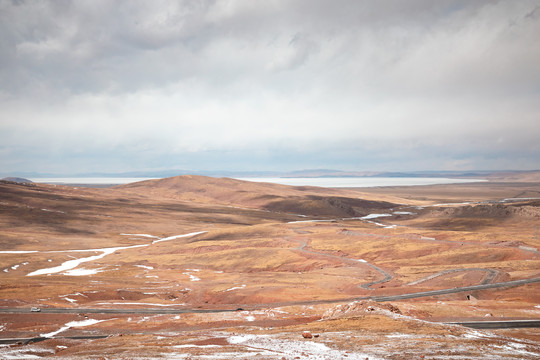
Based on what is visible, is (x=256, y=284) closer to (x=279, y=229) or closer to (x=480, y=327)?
(x=480, y=327)

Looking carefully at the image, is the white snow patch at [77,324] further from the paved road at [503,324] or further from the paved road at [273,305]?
A: the paved road at [503,324]

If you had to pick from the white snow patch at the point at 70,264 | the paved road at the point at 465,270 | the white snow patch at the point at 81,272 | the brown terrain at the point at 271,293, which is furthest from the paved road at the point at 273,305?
the white snow patch at the point at 70,264

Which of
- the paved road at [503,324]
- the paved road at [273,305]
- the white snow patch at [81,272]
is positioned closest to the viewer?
the paved road at [503,324]

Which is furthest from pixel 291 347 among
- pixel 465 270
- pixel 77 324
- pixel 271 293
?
pixel 465 270

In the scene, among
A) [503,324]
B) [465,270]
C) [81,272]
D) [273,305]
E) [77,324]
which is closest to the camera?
[503,324]

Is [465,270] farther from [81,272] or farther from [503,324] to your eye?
[81,272]

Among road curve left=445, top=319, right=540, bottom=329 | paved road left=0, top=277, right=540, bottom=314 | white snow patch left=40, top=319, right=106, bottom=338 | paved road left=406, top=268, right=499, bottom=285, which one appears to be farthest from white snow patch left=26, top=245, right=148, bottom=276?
road curve left=445, top=319, right=540, bottom=329

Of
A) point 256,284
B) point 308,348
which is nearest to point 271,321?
point 308,348

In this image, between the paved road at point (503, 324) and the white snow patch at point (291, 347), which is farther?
the paved road at point (503, 324)
